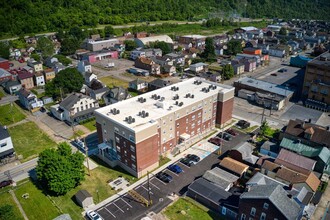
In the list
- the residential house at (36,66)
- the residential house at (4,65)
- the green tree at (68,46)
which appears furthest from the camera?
the green tree at (68,46)

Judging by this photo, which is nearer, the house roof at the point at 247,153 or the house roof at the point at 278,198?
the house roof at the point at 278,198

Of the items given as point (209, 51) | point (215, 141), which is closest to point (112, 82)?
point (209, 51)

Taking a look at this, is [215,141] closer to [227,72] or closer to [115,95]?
[115,95]

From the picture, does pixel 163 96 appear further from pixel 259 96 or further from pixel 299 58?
pixel 299 58

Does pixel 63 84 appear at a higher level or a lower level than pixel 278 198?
higher

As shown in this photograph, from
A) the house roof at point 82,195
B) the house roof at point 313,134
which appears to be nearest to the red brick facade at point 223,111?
the house roof at point 313,134

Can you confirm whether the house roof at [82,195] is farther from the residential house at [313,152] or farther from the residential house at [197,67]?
the residential house at [197,67]

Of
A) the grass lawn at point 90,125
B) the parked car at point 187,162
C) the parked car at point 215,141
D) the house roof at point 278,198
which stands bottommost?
the parked car at point 187,162
